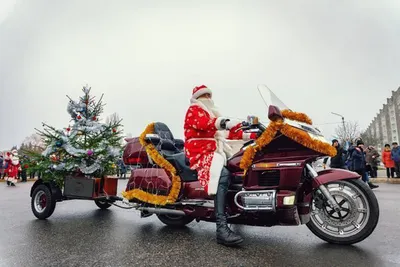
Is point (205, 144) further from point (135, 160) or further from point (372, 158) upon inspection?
point (372, 158)

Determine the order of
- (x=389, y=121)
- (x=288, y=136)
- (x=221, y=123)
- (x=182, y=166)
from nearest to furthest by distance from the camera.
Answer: (x=288, y=136) → (x=221, y=123) → (x=182, y=166) → (x=389, y=121)

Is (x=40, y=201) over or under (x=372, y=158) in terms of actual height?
under

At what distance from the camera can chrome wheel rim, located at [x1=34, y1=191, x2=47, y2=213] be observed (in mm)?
5391

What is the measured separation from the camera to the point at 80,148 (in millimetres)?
5465

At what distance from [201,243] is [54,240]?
1875mm

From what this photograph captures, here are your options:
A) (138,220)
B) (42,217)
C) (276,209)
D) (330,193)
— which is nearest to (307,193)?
(330,193)

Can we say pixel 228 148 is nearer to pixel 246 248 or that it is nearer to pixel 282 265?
pixel 246 248

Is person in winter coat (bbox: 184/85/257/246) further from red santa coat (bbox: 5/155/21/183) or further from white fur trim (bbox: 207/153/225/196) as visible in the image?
red santa coat (bbox: 5/155/21/183)

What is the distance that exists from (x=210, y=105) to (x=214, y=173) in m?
1.00

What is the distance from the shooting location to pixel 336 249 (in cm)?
321

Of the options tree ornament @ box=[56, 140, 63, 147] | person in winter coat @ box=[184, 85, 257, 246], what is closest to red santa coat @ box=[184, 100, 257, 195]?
person in winter coat @ box=[184, 85, 257, 246]

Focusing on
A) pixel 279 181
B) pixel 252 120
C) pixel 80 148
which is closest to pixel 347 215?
pixel 279 181

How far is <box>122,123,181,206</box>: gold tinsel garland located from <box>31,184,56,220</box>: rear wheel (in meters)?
1.60

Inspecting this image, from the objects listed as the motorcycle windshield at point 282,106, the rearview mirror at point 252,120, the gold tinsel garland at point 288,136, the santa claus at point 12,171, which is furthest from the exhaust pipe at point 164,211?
the santa claus at point 12,171
